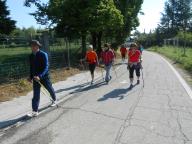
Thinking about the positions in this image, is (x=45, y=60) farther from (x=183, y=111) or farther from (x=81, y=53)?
(x=81, y=53)

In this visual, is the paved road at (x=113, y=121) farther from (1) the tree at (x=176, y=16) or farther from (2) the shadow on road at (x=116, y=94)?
(1) the tree at (x=176, y=16)

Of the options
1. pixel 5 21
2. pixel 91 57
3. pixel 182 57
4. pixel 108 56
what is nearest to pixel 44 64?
pixel 91 57

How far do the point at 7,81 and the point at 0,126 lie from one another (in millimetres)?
6006

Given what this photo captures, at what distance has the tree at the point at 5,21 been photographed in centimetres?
4844

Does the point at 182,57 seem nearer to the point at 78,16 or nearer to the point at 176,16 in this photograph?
the point at 78,16

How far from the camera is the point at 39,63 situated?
373 inches

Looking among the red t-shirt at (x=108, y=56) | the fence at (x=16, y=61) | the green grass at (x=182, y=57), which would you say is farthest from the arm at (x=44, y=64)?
the green grass at (x=182, y=57)

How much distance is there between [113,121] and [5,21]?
42.7m

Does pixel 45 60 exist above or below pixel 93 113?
above

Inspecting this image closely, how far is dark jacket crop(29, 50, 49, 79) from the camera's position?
370 inches

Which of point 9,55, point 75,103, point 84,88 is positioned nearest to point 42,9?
point 9,55

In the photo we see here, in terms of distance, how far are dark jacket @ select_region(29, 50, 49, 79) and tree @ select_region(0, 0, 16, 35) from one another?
40.3 meters

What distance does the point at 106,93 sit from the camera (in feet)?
42.8

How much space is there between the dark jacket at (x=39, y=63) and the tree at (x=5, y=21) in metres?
40.3
